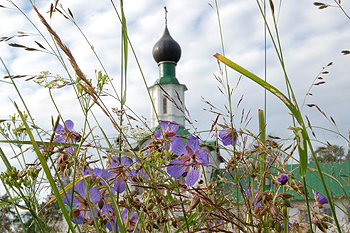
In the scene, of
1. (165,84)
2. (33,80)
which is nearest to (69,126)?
(33,80)

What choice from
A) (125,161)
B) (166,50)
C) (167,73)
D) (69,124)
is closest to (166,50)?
(166,50)

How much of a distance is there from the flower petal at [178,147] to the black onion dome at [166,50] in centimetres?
2204

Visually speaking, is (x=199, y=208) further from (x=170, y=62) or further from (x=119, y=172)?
(x=170, y=62)

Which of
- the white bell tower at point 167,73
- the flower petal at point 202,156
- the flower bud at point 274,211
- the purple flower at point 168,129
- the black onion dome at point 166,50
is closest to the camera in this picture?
the flower bud at point 274,211

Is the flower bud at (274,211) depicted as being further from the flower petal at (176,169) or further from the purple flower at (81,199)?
the purple flower at (81,199)

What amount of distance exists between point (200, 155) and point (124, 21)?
364 mm

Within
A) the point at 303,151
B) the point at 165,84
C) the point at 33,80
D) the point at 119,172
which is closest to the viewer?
the point at 303,151

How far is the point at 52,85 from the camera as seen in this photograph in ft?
2.86

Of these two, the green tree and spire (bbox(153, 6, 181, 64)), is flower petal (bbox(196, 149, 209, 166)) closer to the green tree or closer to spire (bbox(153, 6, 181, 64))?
the green tree

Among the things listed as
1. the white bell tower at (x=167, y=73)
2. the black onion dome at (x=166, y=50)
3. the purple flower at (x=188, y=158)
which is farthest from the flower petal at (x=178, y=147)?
the black onion dome at (x=166, y=50)

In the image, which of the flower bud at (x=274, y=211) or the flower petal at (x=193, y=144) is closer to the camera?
the flower bud at (x=274, y=211)

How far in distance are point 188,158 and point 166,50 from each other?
2205 centimetres

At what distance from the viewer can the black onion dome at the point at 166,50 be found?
2248 cm

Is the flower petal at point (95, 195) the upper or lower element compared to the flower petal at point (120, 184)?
lower
